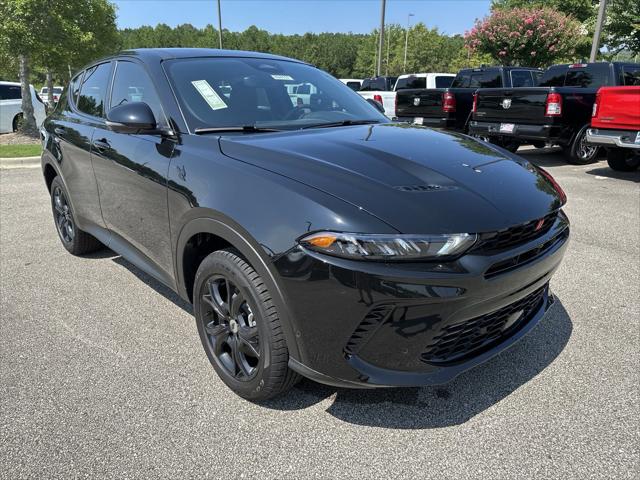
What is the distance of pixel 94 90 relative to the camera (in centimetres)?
394

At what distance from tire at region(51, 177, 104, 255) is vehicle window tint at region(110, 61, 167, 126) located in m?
1.27

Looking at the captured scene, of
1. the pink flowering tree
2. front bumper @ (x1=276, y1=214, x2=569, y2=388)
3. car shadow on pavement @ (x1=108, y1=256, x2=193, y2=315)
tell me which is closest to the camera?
front bumper @ (x1=276, y1=214, x2=569, y2=388)

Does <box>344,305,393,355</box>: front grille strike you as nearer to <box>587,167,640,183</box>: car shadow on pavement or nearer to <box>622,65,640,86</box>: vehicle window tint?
<box>587,167,640,183</box>: car shadow on pavement

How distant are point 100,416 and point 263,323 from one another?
0.99 meters

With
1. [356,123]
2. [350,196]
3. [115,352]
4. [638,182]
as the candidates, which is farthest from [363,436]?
[638,182]

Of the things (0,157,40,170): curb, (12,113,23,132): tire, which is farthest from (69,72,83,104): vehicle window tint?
(12,113,23,132): tire

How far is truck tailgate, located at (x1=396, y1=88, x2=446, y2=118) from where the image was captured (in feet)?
36.5

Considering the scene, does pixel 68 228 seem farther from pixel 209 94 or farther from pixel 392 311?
pixel 392 311

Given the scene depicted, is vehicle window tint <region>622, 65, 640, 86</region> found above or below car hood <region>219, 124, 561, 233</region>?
above

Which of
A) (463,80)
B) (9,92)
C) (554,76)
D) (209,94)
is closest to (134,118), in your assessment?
(209,94)

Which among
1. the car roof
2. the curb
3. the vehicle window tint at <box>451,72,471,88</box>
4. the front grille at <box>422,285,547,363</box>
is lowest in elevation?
the curb

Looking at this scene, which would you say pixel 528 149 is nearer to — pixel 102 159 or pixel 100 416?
pixel 102 159

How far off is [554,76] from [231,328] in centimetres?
1080

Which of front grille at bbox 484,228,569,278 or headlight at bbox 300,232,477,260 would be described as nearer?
headlight at bbox 300,232,477,260
